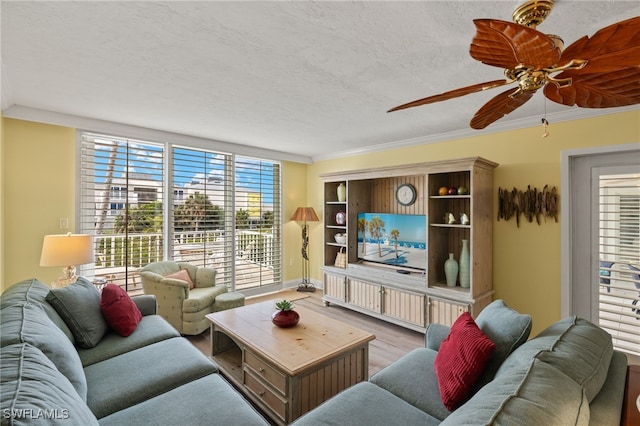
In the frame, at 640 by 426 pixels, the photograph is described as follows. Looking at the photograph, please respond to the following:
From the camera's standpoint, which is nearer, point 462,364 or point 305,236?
point 462,364

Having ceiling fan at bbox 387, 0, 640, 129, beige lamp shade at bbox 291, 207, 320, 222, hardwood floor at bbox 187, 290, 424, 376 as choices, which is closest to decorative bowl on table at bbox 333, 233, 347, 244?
beige lamp shade at bbox 291, 207, 320, 222

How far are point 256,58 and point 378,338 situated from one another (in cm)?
308

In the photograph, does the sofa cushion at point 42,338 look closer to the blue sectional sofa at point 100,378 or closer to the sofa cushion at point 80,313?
the blue sectional sofa at point 100,378

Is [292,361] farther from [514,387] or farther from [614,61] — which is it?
[614,61]

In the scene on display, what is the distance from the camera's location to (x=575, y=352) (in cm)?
117

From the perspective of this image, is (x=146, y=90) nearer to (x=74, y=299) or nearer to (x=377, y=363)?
(x=74, y=299)

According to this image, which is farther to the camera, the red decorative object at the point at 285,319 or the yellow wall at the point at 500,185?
the yellow wall at the point at 500,185

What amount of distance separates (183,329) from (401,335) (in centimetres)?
252

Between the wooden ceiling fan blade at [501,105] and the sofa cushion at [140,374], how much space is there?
2.29m

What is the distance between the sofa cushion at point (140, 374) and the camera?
1.56 m

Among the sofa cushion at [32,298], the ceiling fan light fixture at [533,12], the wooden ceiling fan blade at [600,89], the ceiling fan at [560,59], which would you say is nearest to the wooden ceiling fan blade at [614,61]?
the ceiling fan at [560,59]

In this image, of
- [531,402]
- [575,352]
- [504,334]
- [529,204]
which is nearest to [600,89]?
[575,352]

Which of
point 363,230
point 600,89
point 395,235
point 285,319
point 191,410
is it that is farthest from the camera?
point 363,230

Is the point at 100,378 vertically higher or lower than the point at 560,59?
lower
